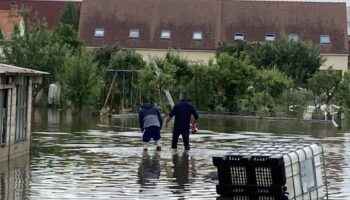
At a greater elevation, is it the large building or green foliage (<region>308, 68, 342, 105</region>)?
the large building

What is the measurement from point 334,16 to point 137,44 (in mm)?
14976

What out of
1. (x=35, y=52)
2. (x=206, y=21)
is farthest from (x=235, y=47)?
(x=35, y=52)

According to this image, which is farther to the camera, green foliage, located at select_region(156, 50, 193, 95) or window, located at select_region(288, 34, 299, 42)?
window, located at select_region(288, 34, 299, 42)

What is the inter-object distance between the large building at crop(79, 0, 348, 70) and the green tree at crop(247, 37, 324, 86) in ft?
24.8

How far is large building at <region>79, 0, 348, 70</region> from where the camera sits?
218 ft

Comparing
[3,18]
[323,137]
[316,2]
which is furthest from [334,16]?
[323,137]

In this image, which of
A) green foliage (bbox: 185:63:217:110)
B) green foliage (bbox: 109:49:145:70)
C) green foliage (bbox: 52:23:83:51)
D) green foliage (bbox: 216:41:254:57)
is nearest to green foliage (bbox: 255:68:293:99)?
green foliage (bbox: 185:63:217:110)

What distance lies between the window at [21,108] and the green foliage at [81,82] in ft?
81.3

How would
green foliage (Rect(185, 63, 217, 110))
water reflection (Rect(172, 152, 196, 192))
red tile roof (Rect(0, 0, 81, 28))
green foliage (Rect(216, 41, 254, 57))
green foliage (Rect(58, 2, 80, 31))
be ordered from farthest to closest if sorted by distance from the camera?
1. red tile roof (Rect(0, 0, 81, 28))
2. green foliage (Rect(58, 2, 80, 31))
3. green foliage (Rect(216, 41, 254, 57))
4. green foliage (Rect(185, 63, 217, 110))
5. water reflection (Rect(172, 152, 196, 192))

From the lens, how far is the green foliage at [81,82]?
46.3 meters

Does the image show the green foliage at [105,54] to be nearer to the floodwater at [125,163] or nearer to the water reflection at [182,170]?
the floodwater at [125,163]

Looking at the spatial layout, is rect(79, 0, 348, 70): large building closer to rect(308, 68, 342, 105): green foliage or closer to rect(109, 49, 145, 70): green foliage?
rect(109, 49, 145, 70): green foliage

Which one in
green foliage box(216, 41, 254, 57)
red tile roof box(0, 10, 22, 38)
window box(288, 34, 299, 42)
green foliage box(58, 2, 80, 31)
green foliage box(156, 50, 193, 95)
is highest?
green foliage box(58, 2, 80, 31)

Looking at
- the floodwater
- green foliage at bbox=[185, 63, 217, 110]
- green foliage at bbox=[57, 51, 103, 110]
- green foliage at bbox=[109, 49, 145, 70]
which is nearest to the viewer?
the floodwater
